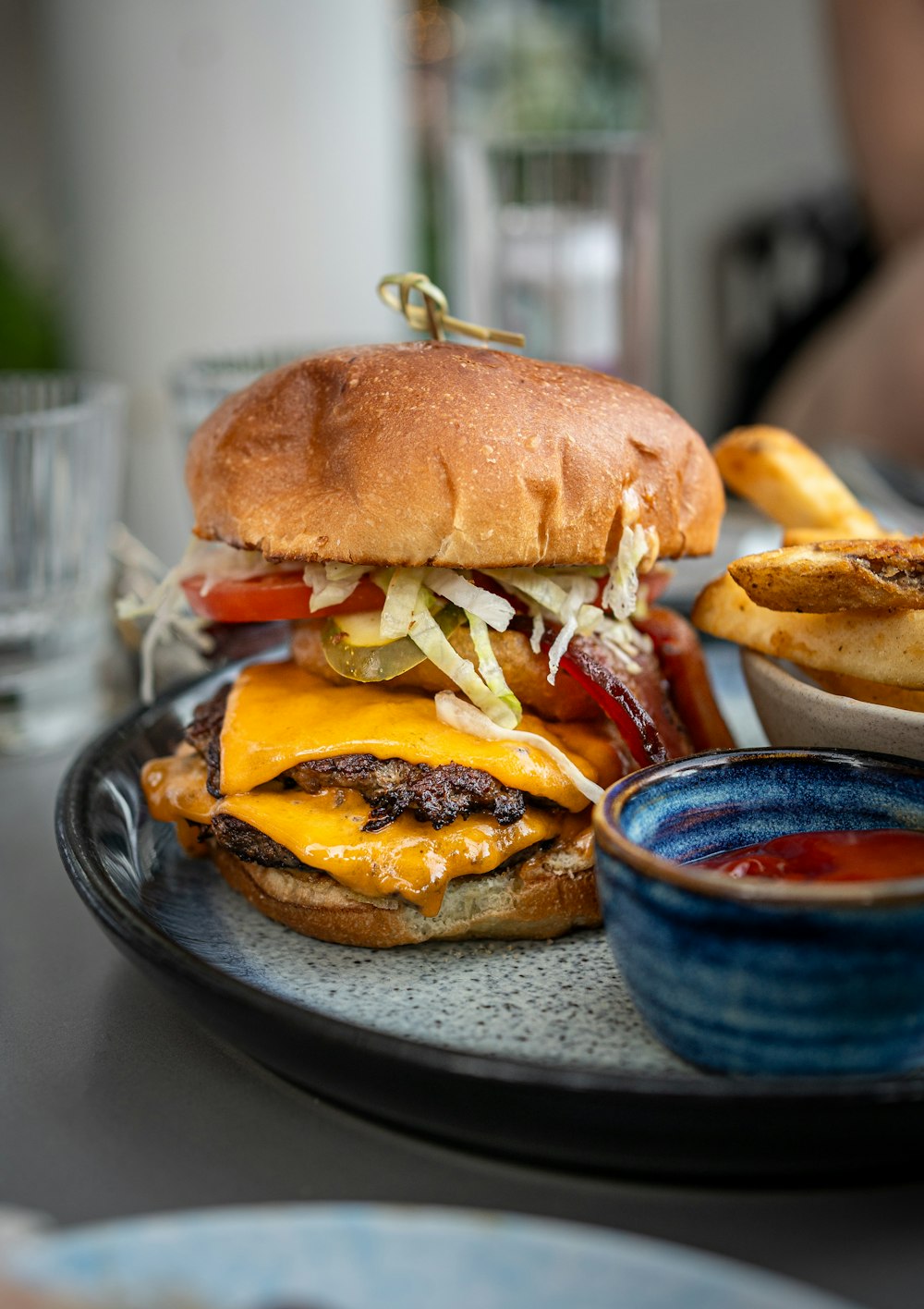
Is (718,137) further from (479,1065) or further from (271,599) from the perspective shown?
(479,1065)

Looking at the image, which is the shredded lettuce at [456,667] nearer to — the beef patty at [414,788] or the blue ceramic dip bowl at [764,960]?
the beef patty at [414,788]

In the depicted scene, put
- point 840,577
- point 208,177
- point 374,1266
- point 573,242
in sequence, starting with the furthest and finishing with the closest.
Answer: point 208,177 → point 573,242 → point 840,577 → point 374,1266

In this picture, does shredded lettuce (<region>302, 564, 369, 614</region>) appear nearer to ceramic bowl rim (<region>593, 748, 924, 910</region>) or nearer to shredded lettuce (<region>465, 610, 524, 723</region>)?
shredded lettuce (<region>465, 610, 524, 723</region>)

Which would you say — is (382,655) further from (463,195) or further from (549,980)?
(463,195)

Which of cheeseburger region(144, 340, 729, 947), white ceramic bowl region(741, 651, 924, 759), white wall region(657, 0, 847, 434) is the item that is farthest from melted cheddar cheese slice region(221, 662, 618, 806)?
white wall region(657, 0, 847, 434)

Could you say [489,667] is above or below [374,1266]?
above

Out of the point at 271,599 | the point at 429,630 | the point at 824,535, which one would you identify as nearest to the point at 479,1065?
the point at 429,630

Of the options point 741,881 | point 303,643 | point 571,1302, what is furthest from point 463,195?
point 571,1302
